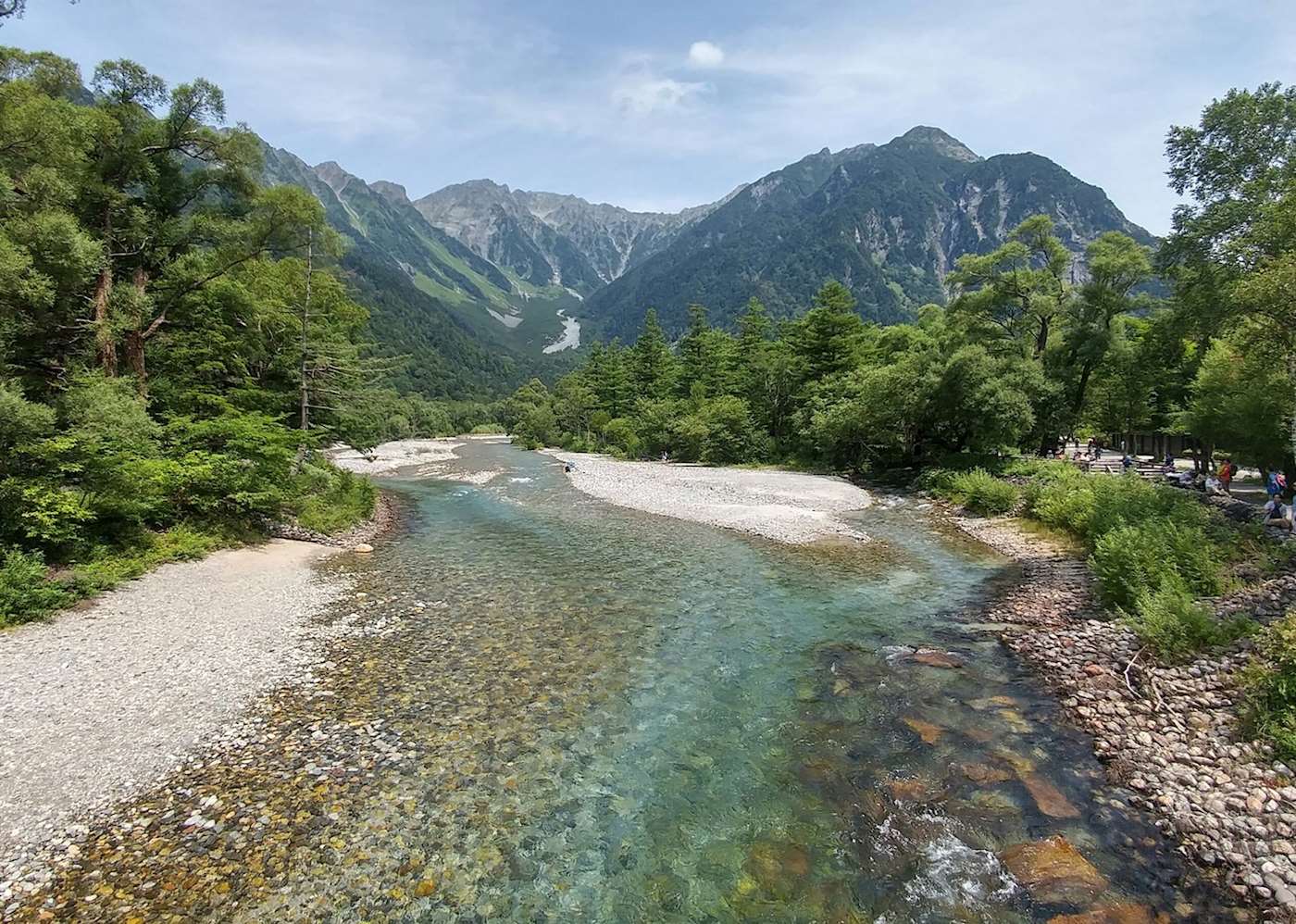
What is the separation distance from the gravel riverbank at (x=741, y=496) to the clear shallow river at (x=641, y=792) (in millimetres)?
10107

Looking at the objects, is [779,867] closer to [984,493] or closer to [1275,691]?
[1275,691]

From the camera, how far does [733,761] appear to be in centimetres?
823

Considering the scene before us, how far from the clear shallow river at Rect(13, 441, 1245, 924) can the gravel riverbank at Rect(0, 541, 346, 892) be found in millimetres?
653

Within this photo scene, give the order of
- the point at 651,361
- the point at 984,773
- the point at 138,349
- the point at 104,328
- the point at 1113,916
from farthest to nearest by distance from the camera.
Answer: the point at 651,361
the point at 138,349
the point at 104,328
the point at 984,773
the point at 1113,916

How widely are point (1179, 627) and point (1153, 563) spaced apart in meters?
3.29

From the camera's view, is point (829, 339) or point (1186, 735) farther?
point (829, 339)

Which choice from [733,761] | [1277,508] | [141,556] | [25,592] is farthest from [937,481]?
[25,592]

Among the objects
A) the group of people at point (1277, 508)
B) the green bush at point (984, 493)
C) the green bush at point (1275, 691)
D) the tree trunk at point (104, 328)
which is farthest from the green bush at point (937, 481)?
the tree trunk at point (104, 328)

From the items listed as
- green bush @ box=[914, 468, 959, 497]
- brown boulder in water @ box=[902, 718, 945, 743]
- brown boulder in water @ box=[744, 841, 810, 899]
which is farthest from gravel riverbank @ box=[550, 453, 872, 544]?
brown boulder in water @ box=[744, 841, 810, 899]

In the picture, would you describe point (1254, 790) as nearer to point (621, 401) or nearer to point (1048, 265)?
point (1048, 265)

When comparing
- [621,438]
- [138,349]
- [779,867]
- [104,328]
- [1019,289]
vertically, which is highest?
[1019,289]

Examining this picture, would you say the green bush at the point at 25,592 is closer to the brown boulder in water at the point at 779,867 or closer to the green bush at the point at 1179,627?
the brown boulder in water at the point at 779,867

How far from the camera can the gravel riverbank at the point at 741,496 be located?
24.2 metres

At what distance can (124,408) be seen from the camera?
15.6m
